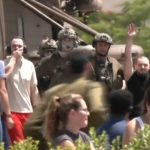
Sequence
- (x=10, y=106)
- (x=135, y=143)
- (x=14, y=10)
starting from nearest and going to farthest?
(x=135, y=143) < (x=10, y=106) < (x=14, y=10)

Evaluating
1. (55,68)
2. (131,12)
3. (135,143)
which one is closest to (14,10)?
(55,68)

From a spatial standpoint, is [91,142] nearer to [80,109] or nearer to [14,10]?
[80,109]

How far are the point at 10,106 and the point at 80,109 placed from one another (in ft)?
12.1

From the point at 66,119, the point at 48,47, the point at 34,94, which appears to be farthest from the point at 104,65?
the point at 66,119

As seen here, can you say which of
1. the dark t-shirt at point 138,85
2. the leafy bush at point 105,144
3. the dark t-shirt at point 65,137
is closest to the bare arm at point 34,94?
the dark t-shirt at point 138,85

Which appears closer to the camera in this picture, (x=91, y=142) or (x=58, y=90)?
(x=91, y=142)

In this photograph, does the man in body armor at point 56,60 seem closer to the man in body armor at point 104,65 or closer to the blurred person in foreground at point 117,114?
the man in body armor at point 104,65

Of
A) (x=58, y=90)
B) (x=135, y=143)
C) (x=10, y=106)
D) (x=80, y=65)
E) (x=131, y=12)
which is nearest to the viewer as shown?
(x=135, y=143)

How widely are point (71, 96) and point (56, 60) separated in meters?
4.22

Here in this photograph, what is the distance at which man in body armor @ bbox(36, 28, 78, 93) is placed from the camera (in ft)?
38.7

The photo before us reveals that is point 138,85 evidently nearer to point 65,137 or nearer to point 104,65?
point 104,65

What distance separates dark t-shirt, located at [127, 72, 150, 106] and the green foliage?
2033 cm

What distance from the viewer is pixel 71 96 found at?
7.63 meters

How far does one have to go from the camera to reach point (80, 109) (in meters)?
7.52
